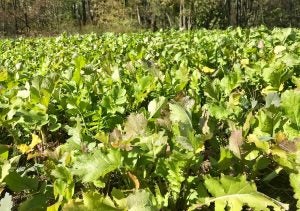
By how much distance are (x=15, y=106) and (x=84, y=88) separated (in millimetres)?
427

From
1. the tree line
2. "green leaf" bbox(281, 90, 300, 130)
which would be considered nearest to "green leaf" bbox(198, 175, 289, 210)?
"green leaf" bbox(281, 90, 300, 130)

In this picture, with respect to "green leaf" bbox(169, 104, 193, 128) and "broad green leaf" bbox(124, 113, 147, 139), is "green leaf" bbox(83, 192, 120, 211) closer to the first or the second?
"broad green leaf" bbox(124, 113, 147, 139)

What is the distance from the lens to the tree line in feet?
159

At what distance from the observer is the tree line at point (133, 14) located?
48.6 meters

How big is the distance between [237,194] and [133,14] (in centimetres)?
5706

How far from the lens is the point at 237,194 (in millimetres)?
1424

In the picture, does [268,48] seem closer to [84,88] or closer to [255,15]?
[84,88]

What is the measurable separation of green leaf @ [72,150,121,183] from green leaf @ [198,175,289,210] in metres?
0.35

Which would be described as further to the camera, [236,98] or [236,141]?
[236,98]

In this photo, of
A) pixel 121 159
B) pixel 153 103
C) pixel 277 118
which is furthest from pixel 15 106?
pixel 277 118

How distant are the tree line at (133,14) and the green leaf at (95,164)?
41.0 metres

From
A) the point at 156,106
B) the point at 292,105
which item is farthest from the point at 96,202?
the point at 292,105

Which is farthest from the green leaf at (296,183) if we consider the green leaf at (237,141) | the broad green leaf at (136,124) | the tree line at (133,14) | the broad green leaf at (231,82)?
the tree line at (133,14)

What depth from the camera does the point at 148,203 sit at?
50.3 inches
